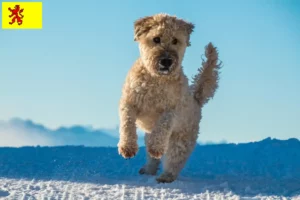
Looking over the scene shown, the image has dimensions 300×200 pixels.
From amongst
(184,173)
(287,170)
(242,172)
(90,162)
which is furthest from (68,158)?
(287,170)

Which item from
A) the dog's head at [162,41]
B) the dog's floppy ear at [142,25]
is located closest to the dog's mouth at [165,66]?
the dog's head at [162,41]

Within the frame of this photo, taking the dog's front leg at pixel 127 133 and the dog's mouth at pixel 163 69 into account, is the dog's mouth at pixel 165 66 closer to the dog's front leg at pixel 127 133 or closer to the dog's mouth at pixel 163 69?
the dog's mouth at pixel 163 69

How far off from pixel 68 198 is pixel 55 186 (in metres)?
0.92

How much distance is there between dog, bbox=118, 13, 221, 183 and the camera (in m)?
7.46

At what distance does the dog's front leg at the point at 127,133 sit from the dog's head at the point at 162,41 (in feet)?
2.24

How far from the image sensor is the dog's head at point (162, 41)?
7355 millimetres

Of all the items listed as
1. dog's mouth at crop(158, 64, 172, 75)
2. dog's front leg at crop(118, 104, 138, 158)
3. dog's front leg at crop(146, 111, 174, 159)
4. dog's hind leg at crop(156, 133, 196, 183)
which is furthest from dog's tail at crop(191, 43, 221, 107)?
dog's mouth at crop(158, 64, 172, 75)

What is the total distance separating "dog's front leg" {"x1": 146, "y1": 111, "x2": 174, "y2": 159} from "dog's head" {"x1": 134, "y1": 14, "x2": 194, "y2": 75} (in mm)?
650

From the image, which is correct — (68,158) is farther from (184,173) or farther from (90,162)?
(184,173)

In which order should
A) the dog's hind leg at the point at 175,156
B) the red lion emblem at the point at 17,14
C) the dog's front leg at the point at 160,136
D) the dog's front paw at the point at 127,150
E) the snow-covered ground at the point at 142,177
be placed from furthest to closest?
the red lion emblem at the point at 17,14
the dog's hind leg at the point at 175,156
the snow-covered ground at the point at 142,177
the dog's front leg at the point at 160,136
the dog's front paw at the point at 127,150

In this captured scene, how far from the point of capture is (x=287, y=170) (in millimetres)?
10344

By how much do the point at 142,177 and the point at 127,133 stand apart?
1.47 metres

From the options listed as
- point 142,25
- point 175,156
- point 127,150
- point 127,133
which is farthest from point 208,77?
point 127,150

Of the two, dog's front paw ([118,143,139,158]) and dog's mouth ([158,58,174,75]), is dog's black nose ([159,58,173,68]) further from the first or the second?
dog's front paw ([118,143,139,158])
